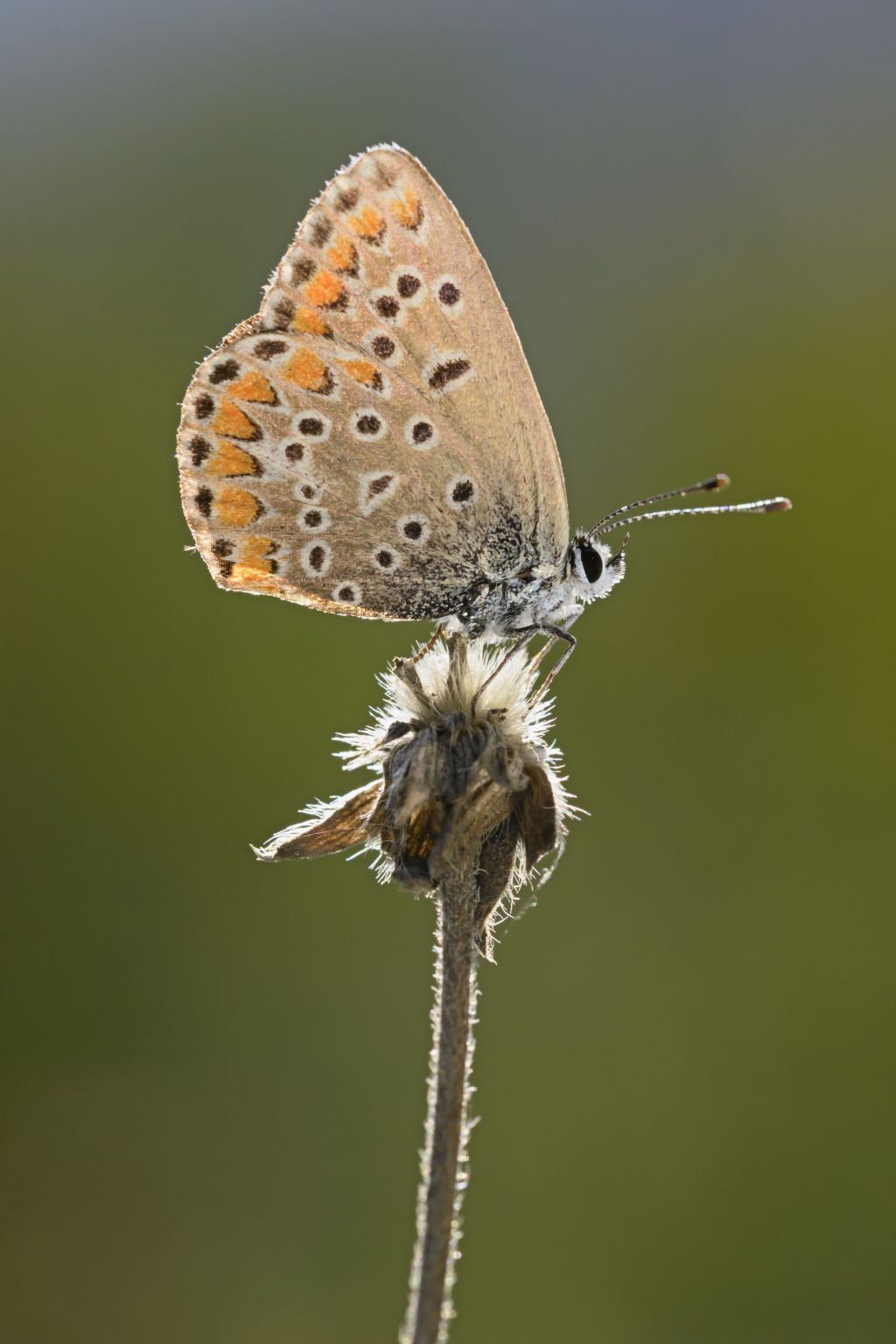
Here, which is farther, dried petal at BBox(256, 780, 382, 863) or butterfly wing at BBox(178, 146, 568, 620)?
butterfly wing at BBox(178, 146, 568, 620)

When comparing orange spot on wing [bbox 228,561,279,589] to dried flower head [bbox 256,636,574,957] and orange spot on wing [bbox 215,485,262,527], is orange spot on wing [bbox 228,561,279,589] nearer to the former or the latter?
orange spot on wing [bbox 215,485,262,527]

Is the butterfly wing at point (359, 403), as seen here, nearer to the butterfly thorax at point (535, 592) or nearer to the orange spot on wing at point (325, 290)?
the orange spot on wing at point (325, 290)

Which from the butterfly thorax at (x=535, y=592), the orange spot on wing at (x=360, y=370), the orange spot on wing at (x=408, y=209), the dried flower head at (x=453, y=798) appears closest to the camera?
the dried flower head at (x=453, y=798)

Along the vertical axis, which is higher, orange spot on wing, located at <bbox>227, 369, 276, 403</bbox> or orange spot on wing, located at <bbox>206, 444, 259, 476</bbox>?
orange spot on wing, located at <bbox>227, 369, 276, 403</bbox>

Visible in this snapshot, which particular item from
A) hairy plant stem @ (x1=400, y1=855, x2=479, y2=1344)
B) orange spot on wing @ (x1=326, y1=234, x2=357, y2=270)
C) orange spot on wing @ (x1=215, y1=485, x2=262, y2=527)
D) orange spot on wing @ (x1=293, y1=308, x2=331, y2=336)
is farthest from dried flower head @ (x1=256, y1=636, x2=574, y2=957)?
orange spot on wing @ (x1=326, y1=234, x2=357, y2=270)

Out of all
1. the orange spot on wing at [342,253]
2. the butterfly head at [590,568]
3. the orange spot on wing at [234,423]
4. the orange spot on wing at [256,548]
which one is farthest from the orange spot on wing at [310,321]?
the butterfly head at [590,568]

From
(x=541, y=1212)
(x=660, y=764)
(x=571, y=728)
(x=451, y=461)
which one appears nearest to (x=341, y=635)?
(x=571, y=728)

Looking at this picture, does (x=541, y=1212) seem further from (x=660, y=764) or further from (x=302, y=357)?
(x=302, y=357)
